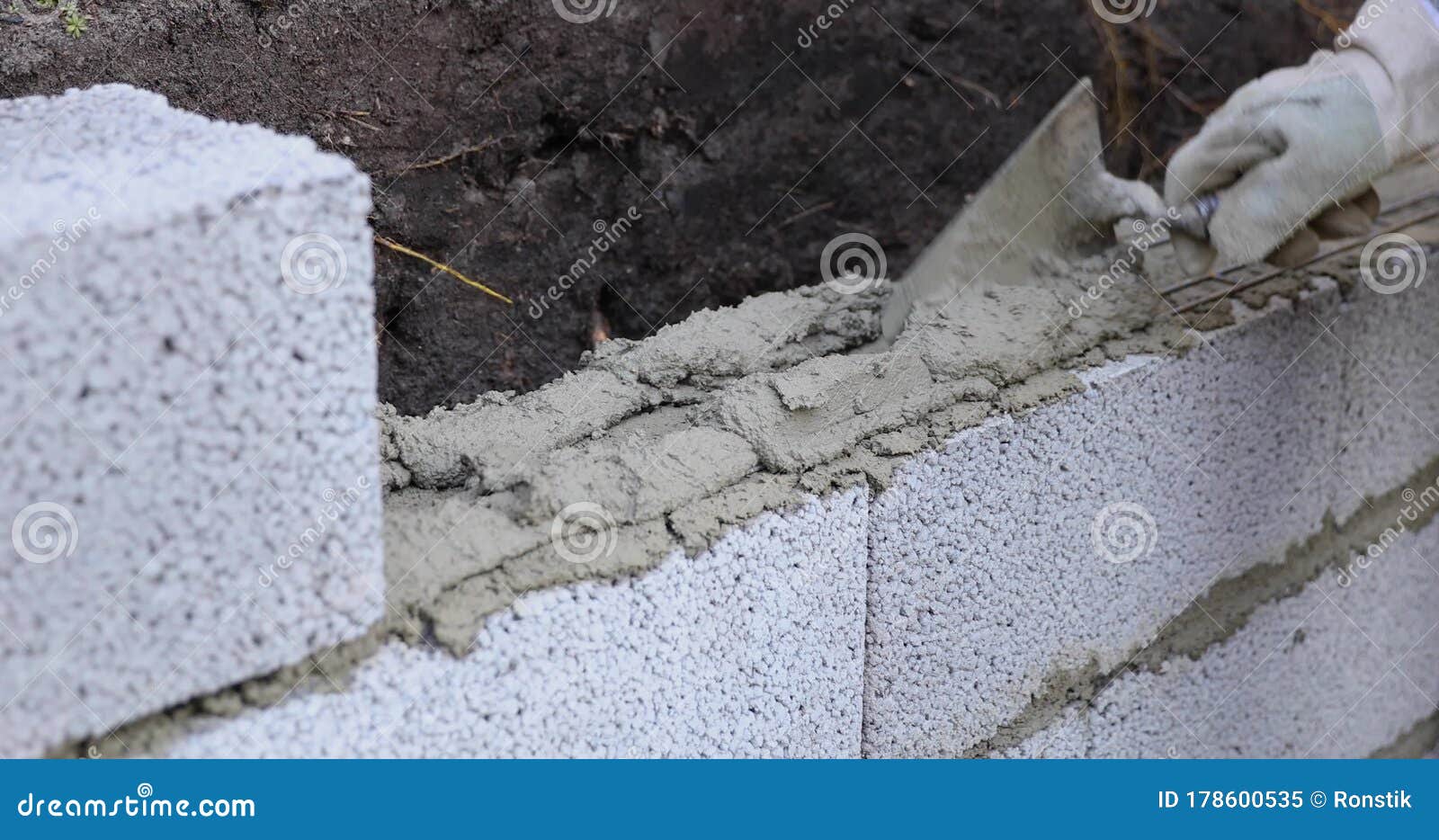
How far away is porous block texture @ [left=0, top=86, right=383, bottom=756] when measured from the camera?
3.22ft

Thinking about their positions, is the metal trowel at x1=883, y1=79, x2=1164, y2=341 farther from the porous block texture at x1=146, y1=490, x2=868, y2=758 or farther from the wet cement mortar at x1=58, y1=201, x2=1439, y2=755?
the porous block texture at x1=146, y1=490, x2=868, y2=758

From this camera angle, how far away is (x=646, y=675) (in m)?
1.45

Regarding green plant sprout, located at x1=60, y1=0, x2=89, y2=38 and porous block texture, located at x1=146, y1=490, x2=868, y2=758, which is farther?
green plant sprout, located at x1=60, y1=0, x2=89, y2=38

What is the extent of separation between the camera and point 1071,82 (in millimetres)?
2980

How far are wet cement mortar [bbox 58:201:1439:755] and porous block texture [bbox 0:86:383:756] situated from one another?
8 centimetres

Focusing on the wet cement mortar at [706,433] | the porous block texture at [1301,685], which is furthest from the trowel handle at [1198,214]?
the porous block texture at [1301,685]

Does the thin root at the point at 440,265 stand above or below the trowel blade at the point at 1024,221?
below

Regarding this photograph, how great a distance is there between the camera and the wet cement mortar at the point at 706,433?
1.32 metres

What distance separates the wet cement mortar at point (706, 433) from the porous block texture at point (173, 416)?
8 centimetres

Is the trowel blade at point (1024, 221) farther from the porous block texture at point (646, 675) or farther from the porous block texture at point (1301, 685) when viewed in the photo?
the porous block texture at point (1301, 685)

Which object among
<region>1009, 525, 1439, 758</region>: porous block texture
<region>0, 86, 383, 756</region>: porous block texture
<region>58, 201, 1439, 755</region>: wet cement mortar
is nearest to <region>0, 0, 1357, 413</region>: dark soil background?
<region>58, 201, 1439, 755</region>: wet cement mortar

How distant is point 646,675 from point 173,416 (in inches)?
24.8
